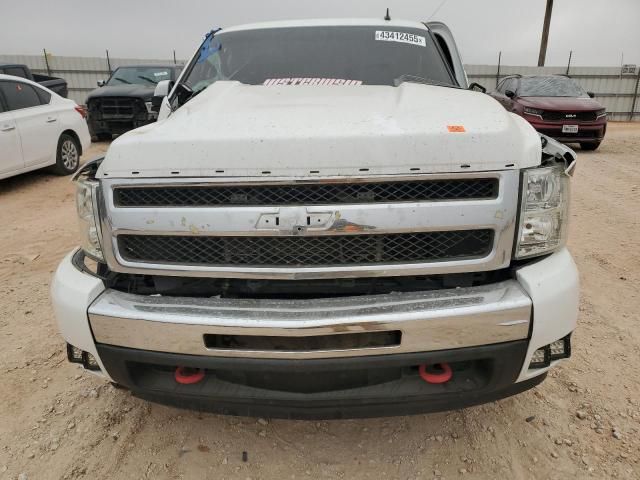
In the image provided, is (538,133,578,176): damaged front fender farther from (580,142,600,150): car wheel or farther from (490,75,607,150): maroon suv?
(580,142,600,150): car wheel

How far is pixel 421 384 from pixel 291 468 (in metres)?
0.75

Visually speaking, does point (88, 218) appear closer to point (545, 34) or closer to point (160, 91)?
point (160, 91)

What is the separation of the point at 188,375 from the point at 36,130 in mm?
7085

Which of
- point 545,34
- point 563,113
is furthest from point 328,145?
point 545,34

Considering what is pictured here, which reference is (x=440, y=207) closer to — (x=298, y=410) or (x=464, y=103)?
(x=464, y=103)

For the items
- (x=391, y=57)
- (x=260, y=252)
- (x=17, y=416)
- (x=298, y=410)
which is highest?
(x=391, y=57)

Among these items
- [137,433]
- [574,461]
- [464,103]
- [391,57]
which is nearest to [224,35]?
[391,57]

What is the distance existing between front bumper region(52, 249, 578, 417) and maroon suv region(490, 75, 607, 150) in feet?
32.4

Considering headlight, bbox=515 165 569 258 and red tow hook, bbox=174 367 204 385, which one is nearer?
headlight, bbox=515 165 569 258

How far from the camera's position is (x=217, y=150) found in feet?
6.21

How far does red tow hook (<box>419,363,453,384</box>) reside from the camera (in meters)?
1.93

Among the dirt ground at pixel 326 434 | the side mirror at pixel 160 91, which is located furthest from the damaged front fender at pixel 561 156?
the side mirror at pixel 160 91

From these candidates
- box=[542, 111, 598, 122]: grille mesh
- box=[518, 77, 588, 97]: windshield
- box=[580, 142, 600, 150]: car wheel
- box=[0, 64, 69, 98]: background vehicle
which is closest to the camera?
box=[0, 64, 69, 98]: background vehicle

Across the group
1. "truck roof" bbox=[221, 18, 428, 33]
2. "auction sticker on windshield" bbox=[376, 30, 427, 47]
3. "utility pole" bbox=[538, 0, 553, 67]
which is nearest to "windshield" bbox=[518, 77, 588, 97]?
"truck roof" bbox=[221, 18, 428, 33]
